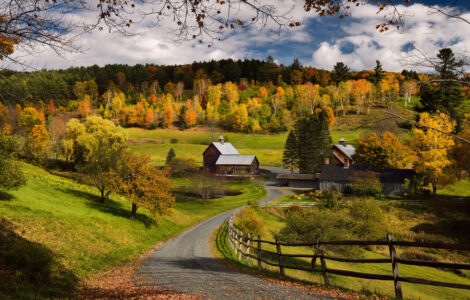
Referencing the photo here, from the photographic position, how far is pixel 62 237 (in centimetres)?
1662

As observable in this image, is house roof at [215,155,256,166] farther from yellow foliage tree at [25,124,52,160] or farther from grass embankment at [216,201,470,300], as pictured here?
yellow foliage tree at [25,124,52,160]

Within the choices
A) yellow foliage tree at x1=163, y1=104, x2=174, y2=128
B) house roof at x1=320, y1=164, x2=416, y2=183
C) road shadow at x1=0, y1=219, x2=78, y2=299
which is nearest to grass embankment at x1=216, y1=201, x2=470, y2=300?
house roof at x1=320, y1=164, x2=416, y2=183

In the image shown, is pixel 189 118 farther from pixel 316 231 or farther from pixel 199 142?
pixel 316 231

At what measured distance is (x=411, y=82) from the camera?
6676 millimetres

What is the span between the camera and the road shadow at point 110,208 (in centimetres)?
2697

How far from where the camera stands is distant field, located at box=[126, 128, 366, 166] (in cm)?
9019

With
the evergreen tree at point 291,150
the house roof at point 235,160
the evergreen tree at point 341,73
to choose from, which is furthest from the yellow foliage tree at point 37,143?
the evergreen tree at point 341,73

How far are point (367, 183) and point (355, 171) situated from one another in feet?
A: 17.7

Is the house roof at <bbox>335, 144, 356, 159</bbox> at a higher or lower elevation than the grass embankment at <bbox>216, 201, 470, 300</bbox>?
higher

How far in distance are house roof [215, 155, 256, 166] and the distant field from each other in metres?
11.6

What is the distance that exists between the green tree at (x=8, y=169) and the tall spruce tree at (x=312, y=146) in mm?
62386

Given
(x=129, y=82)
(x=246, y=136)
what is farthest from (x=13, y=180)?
(x=129, y=82)

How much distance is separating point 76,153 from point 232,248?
39931 millimetres

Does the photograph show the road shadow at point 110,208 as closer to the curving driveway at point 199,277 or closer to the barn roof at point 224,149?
the curving driveway at point 199,277
